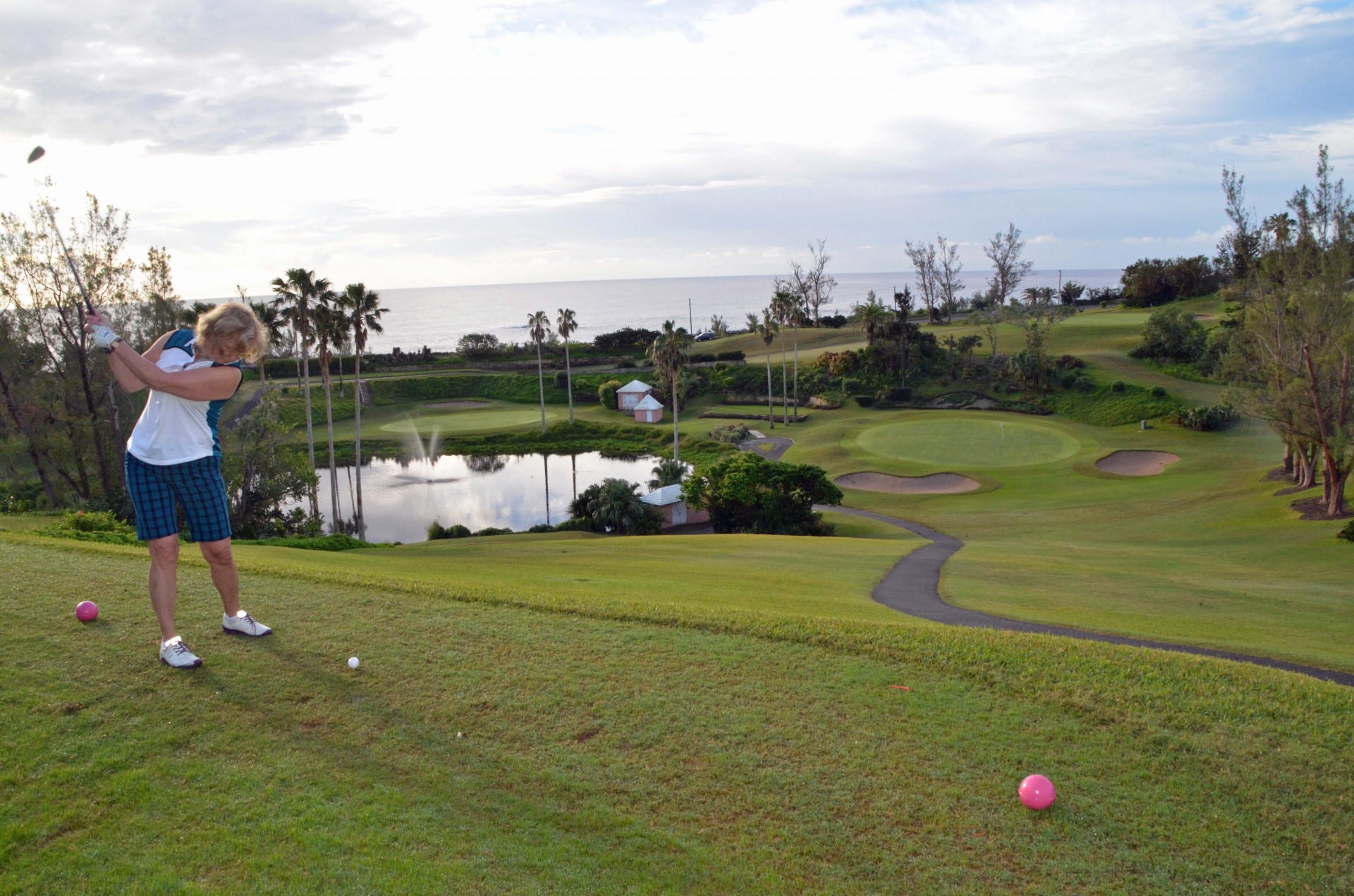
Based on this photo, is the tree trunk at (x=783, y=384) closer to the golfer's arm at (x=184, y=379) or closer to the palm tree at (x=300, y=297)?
the palm tree at (x=300, y=297)

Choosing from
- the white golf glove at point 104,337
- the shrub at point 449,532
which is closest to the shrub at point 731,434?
the shrub at point 449,532

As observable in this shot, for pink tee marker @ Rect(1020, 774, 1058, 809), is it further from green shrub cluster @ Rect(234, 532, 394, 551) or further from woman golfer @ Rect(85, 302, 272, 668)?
green shrub cluster @ Rect(234, 532, 394, 551)

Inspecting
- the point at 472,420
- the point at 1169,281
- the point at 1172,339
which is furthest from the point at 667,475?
the point at 1169,281

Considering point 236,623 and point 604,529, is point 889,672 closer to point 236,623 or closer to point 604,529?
point 236,623

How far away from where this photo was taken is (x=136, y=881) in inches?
165

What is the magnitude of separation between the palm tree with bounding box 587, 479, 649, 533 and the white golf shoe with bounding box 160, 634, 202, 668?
30440 mm

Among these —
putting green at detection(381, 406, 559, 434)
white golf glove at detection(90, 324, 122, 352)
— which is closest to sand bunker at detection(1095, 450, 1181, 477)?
putting green at detection(381, 406, 559, 434)

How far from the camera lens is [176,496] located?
662 centimetres

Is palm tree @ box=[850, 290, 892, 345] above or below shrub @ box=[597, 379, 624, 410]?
above

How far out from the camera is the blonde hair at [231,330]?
614 centimetres

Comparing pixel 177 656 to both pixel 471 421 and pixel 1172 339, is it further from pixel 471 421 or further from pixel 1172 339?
pixel 1172 339

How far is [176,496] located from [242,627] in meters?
1.30

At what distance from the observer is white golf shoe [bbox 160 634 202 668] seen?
6371 mm

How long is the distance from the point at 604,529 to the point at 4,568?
28818mm
